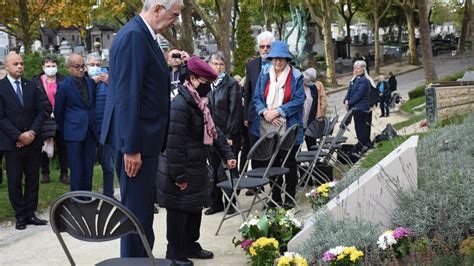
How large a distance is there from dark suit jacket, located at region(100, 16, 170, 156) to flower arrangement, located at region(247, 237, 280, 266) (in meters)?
1.26

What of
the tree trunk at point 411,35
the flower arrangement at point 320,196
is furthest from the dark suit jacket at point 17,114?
the tree trunk at point 411,35

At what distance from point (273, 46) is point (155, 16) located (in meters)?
3.53

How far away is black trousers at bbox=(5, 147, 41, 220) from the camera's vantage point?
8.14 m

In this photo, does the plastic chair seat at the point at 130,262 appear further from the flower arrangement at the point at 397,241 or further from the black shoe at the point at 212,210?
the black shoe at the point at 212,210

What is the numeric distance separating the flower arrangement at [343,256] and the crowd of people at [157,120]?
4.12ft

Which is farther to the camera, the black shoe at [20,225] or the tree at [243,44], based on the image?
the tree at [243,44]

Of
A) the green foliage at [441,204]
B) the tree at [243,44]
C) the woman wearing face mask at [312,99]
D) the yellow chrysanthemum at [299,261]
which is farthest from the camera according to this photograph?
the tree at [243,44]

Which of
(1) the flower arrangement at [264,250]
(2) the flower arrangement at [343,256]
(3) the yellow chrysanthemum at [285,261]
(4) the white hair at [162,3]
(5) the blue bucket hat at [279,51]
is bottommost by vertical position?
(1) the flower arrangement at [264,250]

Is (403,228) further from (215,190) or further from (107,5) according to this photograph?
(107,5)

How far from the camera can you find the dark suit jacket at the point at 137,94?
468cm

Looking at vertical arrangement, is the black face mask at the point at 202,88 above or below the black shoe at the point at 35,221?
above

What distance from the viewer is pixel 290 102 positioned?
8.34 meters

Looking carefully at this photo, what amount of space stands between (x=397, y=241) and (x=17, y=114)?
4782 mm

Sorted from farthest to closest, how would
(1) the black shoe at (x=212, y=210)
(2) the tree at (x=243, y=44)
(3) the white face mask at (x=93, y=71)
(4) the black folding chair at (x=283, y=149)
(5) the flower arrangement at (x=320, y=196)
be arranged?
(2) the tree at (x=243, y=44), (3) the white face mask at (x=93, y=71), (1) the black shoe at (x=212, y=210), (4) the black folding chair at (x=283, y=149), (5) the flower arrangement at (x=320, y=196)
